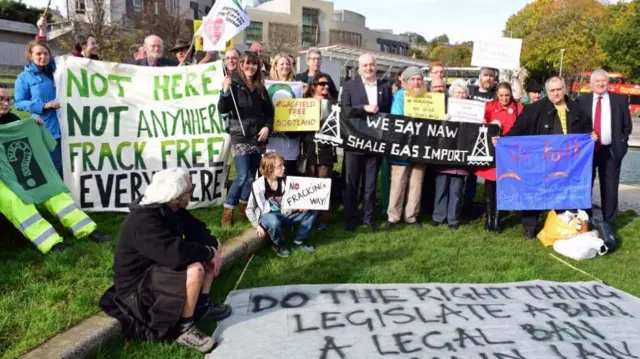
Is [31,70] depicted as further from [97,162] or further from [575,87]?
[575,87]

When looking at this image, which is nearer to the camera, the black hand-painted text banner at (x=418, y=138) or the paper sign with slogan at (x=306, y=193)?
the paper sign with slogan at (x=306, y=193)

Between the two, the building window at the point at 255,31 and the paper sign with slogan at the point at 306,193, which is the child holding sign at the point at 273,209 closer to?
the paper sign with slogan at the point at 306,193

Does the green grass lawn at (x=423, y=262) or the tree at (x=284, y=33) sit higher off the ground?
the tree at (x=284, y=33)

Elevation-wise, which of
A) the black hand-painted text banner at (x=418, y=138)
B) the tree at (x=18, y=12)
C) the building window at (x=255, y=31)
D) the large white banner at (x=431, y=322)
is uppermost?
the building window at (x=255, y=31)

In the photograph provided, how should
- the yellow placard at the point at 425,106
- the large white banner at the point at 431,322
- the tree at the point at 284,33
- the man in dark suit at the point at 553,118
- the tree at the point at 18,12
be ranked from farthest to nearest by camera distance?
1. the tree at the point at 284,33
2. the tree at the point at 18,12
3. the yellow placard at the point at 425,106
4. the man in dark suit at the point at 553,118
5. the large white banner at the point at 431,322

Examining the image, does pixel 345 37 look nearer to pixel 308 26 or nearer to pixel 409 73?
pixel 308 26

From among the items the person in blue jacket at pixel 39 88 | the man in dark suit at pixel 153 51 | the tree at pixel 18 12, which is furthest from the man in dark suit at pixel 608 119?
the tree at pixel 18 12

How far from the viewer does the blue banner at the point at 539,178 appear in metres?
6.41

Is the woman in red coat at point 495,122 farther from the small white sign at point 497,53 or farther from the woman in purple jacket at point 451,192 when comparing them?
the small white sign at point 497,53

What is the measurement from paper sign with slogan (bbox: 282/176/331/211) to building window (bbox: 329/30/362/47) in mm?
82013

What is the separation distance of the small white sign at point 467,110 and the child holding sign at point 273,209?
2.45 meters

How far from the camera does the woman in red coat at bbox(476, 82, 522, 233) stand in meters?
6.60

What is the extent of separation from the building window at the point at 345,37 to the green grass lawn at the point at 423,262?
8154 cm

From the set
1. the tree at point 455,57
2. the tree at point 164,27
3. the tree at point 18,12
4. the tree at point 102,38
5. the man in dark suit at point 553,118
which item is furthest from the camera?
Answer: the tree at point 455,57
